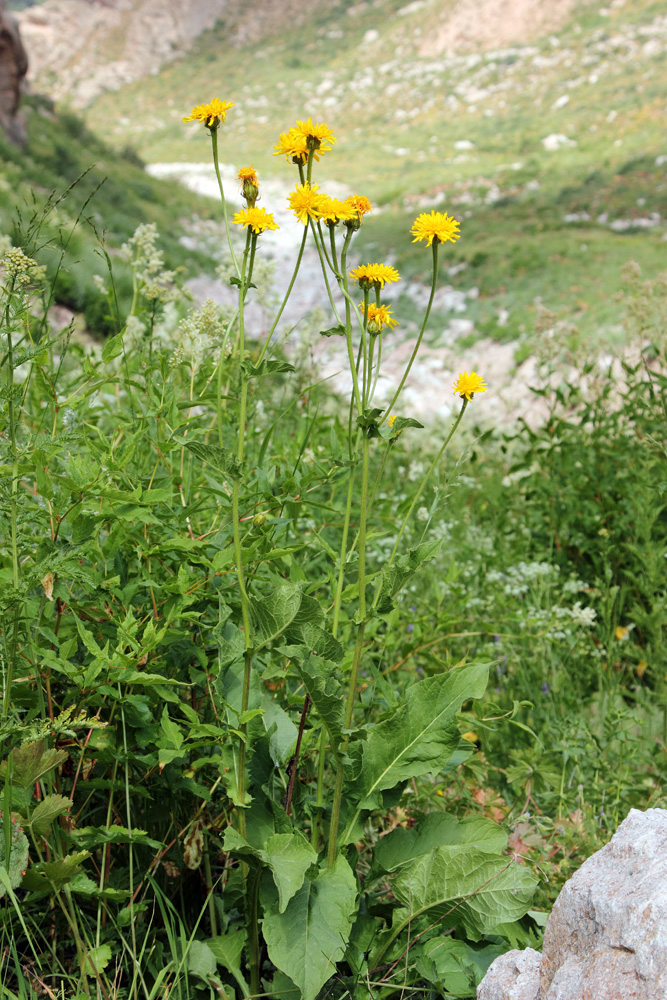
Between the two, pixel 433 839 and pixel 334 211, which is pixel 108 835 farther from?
pixel 334 211

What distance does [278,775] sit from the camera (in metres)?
1.42

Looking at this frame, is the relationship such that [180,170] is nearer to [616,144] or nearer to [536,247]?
[616,144]

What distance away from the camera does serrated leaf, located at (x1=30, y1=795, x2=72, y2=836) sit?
3.76 feet

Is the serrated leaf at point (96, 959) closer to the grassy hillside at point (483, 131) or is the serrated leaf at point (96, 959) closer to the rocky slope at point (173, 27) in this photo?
the grassy hillside at point (483, 131)

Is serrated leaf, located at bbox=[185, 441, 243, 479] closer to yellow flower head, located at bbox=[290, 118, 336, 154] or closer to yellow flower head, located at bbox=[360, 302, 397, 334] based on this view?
yellow flower head, located at bbox=[360, 302, 397, 334]

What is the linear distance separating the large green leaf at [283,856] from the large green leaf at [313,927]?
45mm

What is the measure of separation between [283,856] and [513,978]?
14.6 inches

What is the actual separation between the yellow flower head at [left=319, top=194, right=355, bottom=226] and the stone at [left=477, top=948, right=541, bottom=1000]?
1.13 m

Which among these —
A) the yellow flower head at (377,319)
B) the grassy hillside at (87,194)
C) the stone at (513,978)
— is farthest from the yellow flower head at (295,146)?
the grassy hillside at (87,194)

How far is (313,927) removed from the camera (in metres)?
1.16

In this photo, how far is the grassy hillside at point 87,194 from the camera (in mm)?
7648

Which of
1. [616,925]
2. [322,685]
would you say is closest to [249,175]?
[322,685]

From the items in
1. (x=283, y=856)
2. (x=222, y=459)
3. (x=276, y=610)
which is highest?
(x=222, y=459)

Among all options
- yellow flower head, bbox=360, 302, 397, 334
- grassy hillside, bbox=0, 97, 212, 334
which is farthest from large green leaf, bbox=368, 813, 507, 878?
grassy hillside, bbox=0, 97, 212, 334
